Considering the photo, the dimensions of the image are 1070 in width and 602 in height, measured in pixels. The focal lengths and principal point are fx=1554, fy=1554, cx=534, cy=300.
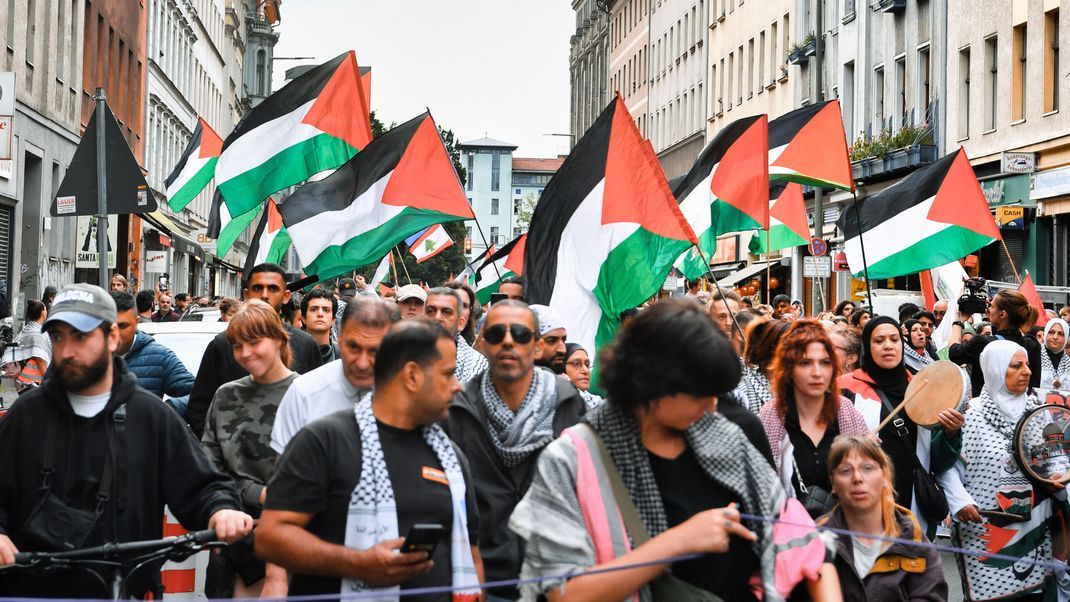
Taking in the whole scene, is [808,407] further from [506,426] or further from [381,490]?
[381,490]

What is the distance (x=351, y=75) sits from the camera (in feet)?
50.2

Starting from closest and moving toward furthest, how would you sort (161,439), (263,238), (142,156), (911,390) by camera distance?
(161,439)
(911,390)
(263,238)
(142,156)

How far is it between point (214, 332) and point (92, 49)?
2717cm

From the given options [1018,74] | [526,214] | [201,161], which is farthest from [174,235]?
[526,214]

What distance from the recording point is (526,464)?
19.9 ft

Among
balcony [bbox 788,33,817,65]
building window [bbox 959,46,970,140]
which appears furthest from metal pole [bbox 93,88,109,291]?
balcony [bbox 788,33,817,65]

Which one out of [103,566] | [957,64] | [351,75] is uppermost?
[957,64]

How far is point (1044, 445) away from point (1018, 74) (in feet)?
77.5

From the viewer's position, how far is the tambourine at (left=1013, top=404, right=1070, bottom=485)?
8258 mm

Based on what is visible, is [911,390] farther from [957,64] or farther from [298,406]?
[957,64]

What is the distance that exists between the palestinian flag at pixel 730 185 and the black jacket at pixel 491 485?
8137 mm

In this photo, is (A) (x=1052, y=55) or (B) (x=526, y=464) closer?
(B) (x=526, y=464)

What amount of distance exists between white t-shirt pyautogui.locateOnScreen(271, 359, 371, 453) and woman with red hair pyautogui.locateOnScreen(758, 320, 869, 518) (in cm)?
191

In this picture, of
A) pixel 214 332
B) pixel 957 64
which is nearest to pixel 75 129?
pixel 957 64
